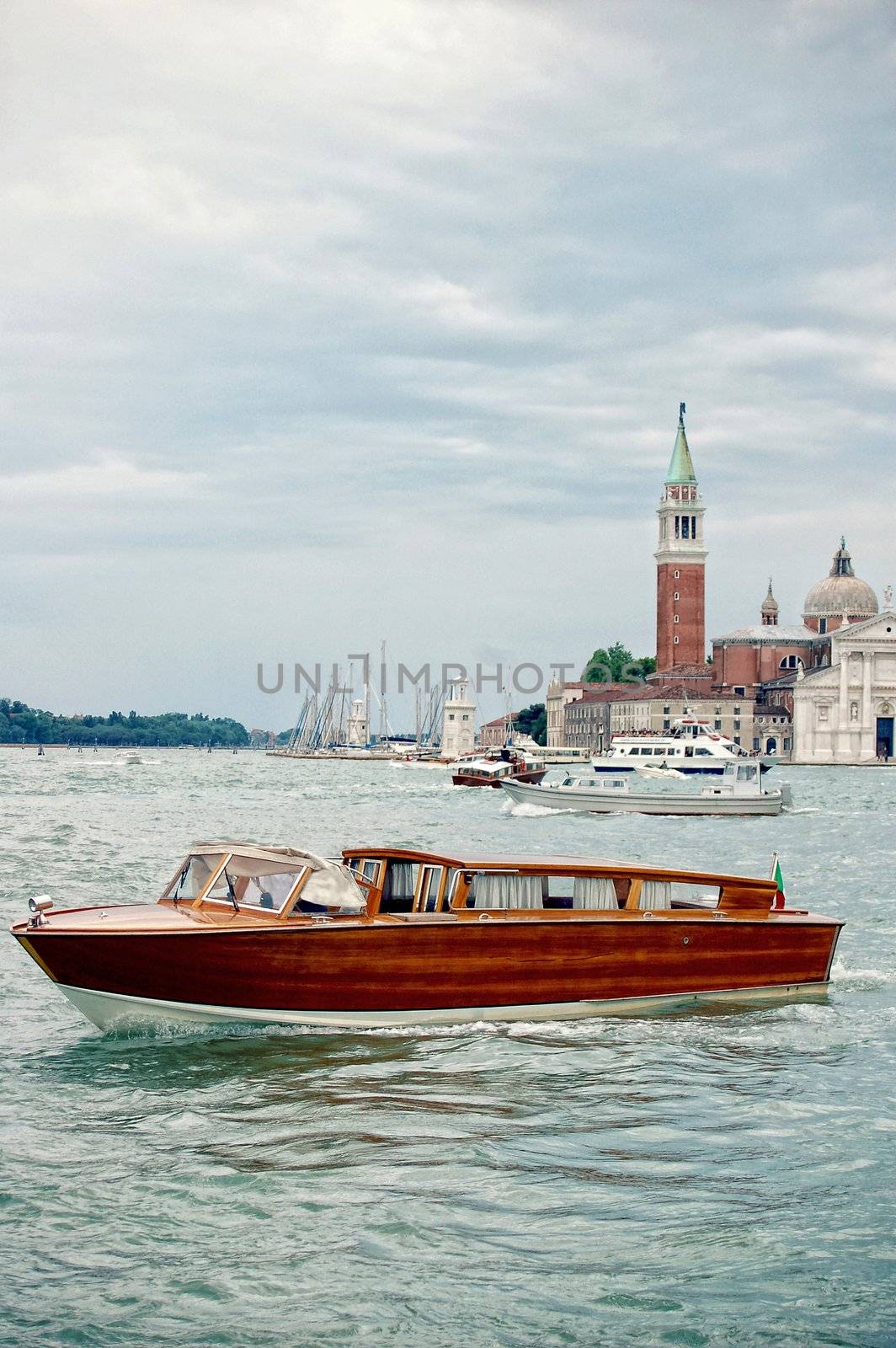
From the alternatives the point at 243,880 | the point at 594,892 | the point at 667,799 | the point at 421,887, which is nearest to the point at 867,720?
the point at 667,799

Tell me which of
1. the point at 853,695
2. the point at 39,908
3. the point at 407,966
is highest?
the point at 853,695

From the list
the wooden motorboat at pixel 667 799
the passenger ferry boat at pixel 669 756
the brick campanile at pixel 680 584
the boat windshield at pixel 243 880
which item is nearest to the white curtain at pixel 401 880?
the boat windshield at pixel 243 880

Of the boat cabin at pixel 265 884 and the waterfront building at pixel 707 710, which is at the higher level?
the waterfront building at pixel 707 710

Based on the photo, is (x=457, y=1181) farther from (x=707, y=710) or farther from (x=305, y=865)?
(x=707, y=710)

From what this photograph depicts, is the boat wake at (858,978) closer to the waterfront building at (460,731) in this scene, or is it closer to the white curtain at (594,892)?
the white curtain at (594,892)

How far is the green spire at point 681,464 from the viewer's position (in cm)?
18662

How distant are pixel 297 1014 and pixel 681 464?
179526 millimetres

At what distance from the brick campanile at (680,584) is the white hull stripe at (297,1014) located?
527 ft

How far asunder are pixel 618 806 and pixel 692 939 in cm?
4527

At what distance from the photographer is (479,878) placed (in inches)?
567

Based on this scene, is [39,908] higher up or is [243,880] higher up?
[243,880]

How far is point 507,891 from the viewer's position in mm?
14508

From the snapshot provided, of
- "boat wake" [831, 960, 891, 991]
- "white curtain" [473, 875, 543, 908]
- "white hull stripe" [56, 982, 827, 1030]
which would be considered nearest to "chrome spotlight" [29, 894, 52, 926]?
"white hull stripe" [56, 982, 827, 1030]

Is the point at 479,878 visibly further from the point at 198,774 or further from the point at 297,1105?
the point at 198,774
